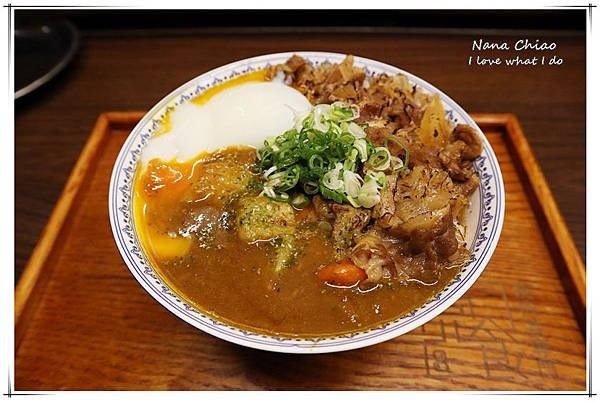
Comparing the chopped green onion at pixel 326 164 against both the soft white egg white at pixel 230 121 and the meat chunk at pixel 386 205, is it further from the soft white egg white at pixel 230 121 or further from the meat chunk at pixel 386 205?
the soft white egg white at pixel 230 121

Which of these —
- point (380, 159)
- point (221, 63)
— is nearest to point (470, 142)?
Result: point (380, 159)

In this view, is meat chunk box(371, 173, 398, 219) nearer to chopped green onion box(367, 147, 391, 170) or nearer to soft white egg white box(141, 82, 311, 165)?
chopped green onion box(367, 147, 391, 170)

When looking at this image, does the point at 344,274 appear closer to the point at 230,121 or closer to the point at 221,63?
the point at 230,121

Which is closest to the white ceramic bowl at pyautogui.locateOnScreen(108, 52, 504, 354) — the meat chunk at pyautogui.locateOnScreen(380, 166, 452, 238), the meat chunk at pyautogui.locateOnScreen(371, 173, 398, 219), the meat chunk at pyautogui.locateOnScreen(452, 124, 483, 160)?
the meat chunk at pyautogui.locateOnScreen(452, 124, 483, 160)

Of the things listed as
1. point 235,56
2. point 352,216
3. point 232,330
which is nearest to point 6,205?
point 232,330

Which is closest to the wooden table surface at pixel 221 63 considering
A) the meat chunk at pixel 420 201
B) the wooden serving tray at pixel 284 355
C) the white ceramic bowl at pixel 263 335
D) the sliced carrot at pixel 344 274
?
the wooden serving tray at pixel 284 355
